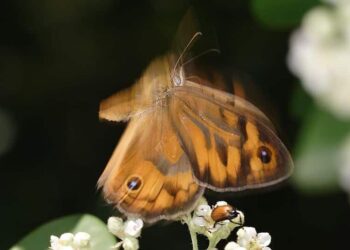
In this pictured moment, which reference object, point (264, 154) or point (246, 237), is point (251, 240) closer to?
point (246, 237)

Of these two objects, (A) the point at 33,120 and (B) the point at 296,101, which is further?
(A) the point at 33,120

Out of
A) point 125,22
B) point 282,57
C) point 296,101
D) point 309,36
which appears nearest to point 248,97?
point 309,36

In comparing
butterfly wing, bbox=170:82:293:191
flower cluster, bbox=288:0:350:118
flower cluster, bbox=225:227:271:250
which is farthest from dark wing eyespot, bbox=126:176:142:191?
flower cluster, bbox=288:0:350:118

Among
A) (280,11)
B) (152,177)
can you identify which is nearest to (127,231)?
(152,177)

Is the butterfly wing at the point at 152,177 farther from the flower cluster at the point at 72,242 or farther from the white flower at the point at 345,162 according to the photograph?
the white flower at the point at 345,162

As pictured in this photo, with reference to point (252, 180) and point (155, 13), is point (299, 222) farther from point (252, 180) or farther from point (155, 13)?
point (252, 180)
